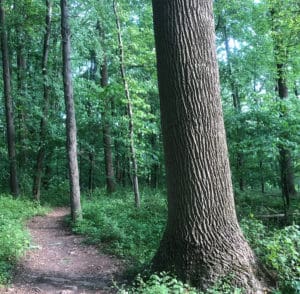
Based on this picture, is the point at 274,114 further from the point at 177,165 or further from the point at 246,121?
the point at 177,165

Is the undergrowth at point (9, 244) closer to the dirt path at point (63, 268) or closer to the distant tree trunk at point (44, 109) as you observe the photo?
the dirt path at point (63, 268)

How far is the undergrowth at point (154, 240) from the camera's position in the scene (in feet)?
14.2

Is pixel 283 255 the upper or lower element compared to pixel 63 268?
upper

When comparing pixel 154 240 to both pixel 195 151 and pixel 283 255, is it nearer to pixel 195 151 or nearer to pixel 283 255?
pixel 283 255

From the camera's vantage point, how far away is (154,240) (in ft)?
26.9

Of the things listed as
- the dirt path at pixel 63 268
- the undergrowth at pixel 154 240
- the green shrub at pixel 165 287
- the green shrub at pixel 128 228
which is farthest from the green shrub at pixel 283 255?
the dirt path at pixel 63 268

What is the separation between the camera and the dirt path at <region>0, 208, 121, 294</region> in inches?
209

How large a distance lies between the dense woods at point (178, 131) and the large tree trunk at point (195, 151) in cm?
1

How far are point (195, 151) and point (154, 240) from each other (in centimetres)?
426

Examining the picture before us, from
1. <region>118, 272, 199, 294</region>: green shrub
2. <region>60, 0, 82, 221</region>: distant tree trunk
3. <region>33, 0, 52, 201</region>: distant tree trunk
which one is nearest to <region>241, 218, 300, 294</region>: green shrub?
<region>118, 272, 199, 294</region>: green shrub

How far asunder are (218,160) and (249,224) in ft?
7.07

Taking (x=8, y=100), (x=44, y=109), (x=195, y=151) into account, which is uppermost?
(x=8, y=100)

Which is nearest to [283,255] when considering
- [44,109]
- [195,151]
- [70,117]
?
[195,151]

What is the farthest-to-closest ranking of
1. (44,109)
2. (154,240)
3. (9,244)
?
(44,109)
(154,240)
(9,244)
